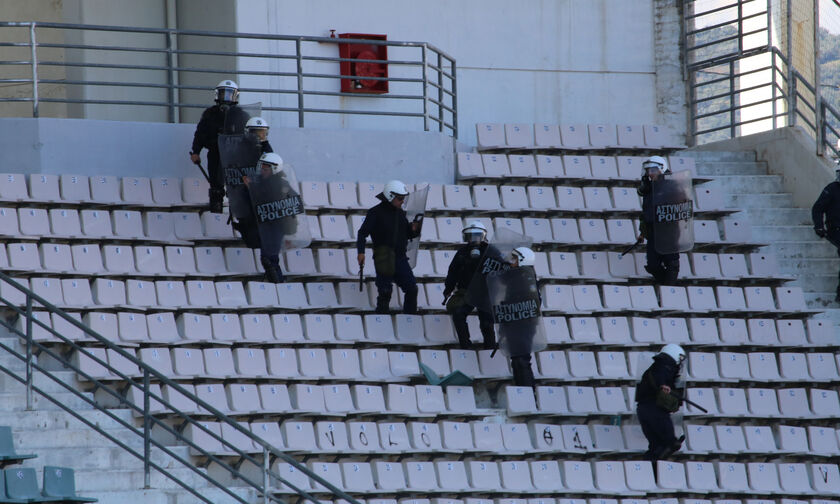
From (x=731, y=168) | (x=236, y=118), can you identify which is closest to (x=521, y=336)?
(x=236, y=118)

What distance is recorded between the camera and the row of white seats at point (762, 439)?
12438mm

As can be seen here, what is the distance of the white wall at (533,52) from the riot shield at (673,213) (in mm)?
3139

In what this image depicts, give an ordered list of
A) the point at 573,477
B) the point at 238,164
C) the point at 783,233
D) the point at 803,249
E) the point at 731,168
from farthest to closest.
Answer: the point at 731,168
the point at 783,233
the point at 803,249
the point at 238,164
the point at 573,477

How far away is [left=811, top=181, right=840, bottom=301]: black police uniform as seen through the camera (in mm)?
14008

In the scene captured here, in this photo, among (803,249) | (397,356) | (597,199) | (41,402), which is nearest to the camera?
(41,402)

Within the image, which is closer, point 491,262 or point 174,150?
point 491,262

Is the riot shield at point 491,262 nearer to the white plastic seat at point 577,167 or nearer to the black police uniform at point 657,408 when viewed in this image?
the black police uniform at point 657,408

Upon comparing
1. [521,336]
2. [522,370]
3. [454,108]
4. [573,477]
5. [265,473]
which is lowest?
[573,477]

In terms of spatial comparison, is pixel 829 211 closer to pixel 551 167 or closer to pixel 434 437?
pixel 551 167

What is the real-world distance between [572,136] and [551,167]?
2.09 feet

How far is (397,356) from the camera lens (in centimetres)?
1223

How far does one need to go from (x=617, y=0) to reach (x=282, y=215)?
19.9 ft

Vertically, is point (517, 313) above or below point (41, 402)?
above

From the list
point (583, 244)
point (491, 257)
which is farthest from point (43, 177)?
point (583, 244)
